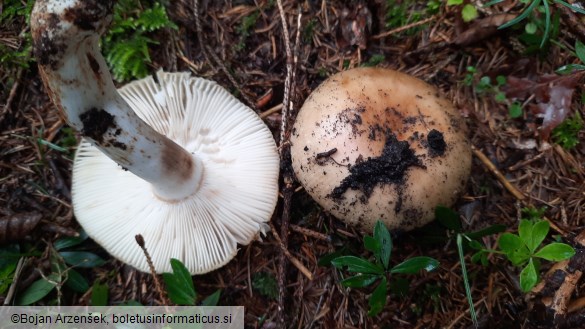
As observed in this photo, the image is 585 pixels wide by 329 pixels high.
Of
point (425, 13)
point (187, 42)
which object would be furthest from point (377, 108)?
point (187, 42)

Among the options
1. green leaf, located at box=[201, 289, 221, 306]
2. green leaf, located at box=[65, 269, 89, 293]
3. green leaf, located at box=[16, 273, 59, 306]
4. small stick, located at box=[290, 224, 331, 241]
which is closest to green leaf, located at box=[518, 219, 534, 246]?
small stick, located at box=[290, 224, 331, 241]

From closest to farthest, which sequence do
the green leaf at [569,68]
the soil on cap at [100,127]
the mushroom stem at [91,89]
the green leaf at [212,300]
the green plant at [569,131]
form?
the mushroom stem at [91,89]
the soil on cap at [100,127]
the green leaf at [569,68]
the green leaf at [212,300]
the green plant at [569,131]

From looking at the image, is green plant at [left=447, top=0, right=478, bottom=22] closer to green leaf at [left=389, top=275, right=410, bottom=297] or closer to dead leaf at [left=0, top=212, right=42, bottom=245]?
green leaf at [left=389, top=275, right=410, bottom=297]

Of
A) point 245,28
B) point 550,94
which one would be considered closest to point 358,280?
point 550,94

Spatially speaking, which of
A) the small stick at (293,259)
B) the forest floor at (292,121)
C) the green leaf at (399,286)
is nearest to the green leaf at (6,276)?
the forest floor at (292,121)

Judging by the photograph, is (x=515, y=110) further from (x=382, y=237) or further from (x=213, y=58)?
(x=213, y=58)

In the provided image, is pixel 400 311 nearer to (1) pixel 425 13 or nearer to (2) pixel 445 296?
(2) pixel 445 296

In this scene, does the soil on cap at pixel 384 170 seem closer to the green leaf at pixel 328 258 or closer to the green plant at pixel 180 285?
the green leaf at pixel 328 258
